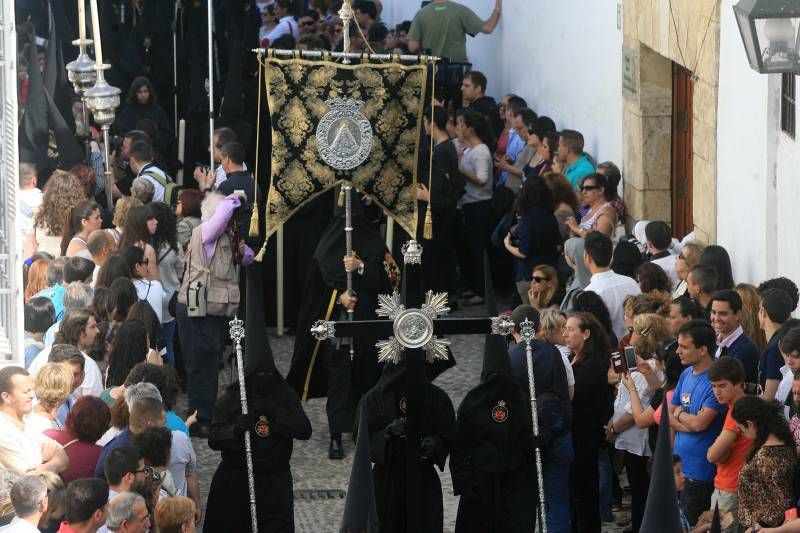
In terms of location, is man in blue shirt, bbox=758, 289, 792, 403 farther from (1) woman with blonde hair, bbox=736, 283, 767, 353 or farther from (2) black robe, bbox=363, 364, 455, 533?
(2) black robe, bbox=363, 364, 455, 533

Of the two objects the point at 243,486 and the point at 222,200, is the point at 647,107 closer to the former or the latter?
the point at 222,200

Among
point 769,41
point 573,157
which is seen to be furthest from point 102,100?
point 769,41

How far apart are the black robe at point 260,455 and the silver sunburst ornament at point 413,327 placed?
1.15m

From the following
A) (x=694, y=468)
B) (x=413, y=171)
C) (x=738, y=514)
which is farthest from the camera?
(x=413, y=171)

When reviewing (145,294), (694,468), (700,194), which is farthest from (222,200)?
(694,468)

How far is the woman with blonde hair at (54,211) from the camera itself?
12672mm

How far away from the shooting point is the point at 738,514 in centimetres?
841

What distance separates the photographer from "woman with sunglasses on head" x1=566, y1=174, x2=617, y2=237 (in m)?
13.2

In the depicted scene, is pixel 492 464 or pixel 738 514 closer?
pixel 738 514

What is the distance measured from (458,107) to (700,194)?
6570 mm

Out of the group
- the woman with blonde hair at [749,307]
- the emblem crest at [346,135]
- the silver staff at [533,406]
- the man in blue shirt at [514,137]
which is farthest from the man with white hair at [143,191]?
the woman with blonde hair at [749,307]

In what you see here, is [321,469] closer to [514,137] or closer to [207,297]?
[207,297]

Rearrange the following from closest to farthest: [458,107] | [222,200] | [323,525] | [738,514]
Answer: [738,514] → [323,525] → [222,200] → [458,107]

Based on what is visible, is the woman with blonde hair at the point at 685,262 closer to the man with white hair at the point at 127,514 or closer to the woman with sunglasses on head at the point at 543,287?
the woman with sunglasses on head at the point at 543,287
